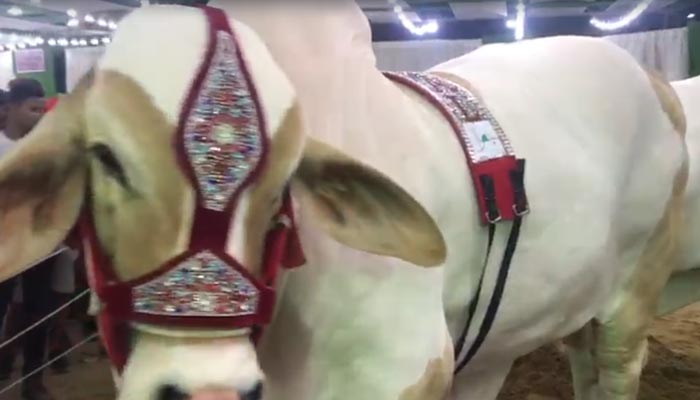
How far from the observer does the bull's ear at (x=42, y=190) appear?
950mm

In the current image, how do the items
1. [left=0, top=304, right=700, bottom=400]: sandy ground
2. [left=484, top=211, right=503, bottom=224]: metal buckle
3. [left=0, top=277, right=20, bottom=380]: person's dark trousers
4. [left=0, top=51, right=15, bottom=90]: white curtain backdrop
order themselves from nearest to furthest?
[left=484, top=211, right=503, bottom=224]: metal buckle < [left=0, top=51, right=15, bottom=90]: white curtain backdrop < [left=0, top=277, right=20, bottom=380]: person's dark trousers < [left=0, top=304, right=700, bottom=400]: sandy ground

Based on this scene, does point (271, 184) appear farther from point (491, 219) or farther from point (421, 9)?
point (421, 9)

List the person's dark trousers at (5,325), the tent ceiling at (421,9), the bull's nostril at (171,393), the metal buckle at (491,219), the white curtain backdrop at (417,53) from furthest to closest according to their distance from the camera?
the white curtain backdrop at (417,53) → the person's dark trousers at (5,325) → the tent ceiling at (421,9) → the metal buckle at (491,219) → the bull's nostril at (171,393)

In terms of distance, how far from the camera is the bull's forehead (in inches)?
36.0

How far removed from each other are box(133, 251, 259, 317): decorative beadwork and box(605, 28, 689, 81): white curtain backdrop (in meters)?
3.58

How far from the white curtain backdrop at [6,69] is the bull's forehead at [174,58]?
1248 millimetres

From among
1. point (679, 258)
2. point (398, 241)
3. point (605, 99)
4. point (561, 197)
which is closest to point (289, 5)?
point (398, 241)

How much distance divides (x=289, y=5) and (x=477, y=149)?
0.36 metres

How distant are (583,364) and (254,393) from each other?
134 cm

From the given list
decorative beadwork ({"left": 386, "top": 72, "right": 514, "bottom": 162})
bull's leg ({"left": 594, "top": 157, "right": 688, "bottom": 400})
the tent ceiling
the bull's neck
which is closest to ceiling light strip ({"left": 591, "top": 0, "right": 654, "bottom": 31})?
the tent ceiling

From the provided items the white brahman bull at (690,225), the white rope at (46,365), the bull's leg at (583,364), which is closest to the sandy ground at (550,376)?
the white rope at (46,365)

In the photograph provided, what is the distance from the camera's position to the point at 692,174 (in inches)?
79.4

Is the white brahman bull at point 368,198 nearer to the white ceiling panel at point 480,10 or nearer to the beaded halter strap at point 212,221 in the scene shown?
the beaded halter strap at point 212,221

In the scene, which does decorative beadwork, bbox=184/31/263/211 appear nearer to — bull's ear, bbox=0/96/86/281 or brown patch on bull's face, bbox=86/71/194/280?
brown patch on bull's face, bbox=86/71/194/280
